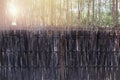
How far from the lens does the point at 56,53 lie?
3.66 m

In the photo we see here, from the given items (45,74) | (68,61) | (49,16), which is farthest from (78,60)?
(49,16)

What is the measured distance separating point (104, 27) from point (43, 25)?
0.83 meters

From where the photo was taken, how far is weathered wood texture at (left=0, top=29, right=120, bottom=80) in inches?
144

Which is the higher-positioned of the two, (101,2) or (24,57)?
(101,2)

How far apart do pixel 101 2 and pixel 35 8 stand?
897 mm

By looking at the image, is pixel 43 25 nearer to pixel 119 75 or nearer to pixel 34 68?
pixel 34 68

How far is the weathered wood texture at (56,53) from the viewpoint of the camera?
367 centimetres

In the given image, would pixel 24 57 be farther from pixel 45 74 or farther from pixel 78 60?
pixel 78 60

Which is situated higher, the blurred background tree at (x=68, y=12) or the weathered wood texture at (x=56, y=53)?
the blurred background tree at (x=68, y=12)

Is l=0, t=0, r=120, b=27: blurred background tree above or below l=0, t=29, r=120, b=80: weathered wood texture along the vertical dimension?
above

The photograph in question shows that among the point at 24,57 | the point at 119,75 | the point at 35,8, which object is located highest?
the point at 35,8

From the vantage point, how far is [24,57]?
3672 millimetres

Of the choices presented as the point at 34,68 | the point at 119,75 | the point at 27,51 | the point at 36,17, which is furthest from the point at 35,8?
the point at 119,75

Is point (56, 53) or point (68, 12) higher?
point (68, 12)
